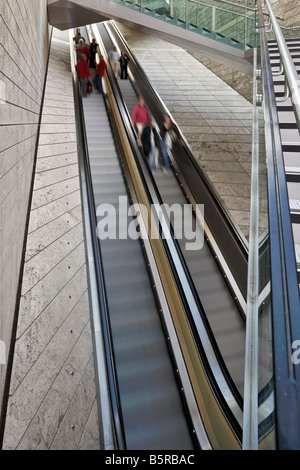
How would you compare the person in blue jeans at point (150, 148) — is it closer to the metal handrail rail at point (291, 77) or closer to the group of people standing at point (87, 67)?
the metal handrail rail at point (291, 77)

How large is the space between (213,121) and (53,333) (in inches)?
272

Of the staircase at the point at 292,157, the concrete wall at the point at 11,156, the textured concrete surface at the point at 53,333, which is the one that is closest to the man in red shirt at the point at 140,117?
the textured concrete surface at the point at 53,333

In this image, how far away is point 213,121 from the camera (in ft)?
30.5

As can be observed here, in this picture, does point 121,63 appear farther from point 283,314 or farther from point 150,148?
point 283,314

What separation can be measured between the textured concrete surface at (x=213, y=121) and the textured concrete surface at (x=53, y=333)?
2436 mm

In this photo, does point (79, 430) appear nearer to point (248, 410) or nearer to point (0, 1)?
point (248, 410)

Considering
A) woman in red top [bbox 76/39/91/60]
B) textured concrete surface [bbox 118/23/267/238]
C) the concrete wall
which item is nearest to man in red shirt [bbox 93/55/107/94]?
woman in red top [bbox 76/39/91/60]

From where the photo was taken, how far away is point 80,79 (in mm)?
9750

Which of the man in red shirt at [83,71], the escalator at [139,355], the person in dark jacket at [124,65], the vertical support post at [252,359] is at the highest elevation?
the person in dark jacket at [124,65]

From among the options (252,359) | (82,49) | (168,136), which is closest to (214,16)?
(168,136)

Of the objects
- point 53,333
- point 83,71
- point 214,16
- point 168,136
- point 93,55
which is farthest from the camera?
point 93,55

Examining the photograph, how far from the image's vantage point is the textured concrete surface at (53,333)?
3486 mm

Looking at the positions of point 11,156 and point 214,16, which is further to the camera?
point 214,16

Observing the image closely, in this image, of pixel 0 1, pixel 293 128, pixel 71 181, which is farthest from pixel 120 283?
pixel 0 1
